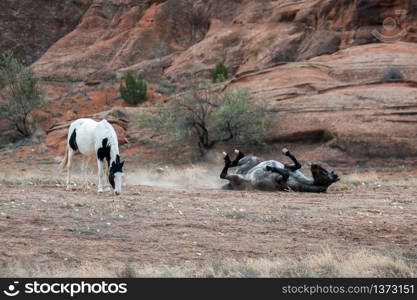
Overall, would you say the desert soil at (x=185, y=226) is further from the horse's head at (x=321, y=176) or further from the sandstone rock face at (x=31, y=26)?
the sandstone rock face at (x=31, y=26)

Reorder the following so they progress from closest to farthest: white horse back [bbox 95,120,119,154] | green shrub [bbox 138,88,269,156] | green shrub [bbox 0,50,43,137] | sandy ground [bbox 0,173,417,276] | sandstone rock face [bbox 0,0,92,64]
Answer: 1. sandy ground [bbox 0,173,417,276]
2. white horse back [bbox 95,120,119,154]
3. green shrub [bbox 138,88,269,156]
4. green shrub [bbox 0,50,43,137]
5. sandstone rock face [bbox 0,0,92,64]

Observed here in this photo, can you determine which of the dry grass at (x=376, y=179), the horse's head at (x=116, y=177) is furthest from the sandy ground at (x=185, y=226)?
the dry grass at (x=376, y=179)

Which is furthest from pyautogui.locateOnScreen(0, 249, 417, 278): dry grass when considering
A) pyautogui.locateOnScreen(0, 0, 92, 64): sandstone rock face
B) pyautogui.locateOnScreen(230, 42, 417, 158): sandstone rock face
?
pyautogui.locateOnScreen(0, 0, 92, 64): sandstone rock face

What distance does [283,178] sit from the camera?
49.4 feet

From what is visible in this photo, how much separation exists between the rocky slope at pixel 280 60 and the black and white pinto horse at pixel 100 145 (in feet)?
34.3

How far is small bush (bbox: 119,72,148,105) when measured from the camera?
3653 centimetres

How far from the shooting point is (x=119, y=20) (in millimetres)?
50875

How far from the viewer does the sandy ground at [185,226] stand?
7930 millimetres

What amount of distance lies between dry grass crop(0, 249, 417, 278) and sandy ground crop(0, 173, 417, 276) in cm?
35

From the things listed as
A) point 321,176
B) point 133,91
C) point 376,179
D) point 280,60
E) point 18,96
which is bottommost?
point 376,179

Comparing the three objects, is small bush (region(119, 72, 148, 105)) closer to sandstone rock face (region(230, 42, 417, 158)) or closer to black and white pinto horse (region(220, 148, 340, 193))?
sandstone rock face (region(230, 42, 417, 158))

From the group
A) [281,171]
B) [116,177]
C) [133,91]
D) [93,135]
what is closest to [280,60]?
[133,91]

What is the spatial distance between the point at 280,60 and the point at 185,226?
87.4ft

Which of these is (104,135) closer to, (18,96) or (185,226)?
(185,226)
